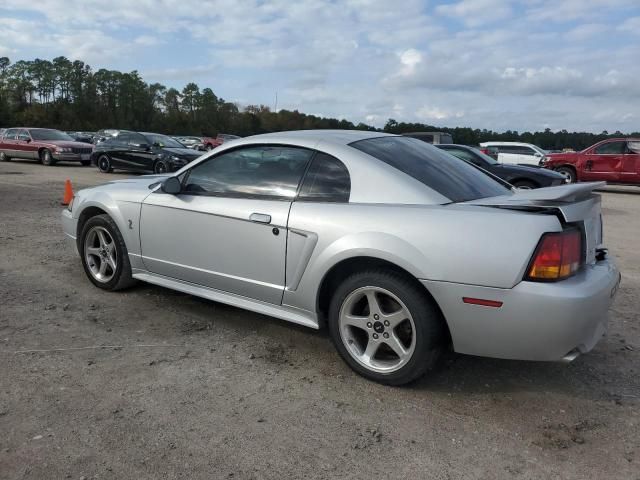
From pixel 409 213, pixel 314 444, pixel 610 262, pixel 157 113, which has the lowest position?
pixel 314 444

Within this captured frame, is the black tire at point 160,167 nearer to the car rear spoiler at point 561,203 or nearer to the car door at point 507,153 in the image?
the car rear spoiler at point 561,203

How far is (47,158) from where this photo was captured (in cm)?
2064

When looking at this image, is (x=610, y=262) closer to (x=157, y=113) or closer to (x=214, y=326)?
(x=214, y=326)

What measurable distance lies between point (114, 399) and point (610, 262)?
3.02 meters

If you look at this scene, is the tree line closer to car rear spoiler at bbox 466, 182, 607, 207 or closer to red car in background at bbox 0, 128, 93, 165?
red car in background at bbox 0, 128, 93, 165

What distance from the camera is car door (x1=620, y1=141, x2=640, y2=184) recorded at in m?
16.2

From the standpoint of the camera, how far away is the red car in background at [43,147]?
20.4 meters

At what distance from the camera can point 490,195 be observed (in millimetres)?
3494

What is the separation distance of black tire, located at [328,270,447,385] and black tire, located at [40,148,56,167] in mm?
20727

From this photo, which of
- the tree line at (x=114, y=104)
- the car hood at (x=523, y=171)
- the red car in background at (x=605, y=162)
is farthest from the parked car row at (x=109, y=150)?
the tree line at (x=114, y=104)

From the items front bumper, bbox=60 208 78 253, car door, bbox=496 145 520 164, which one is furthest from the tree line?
front bumper, bbox=60 208 78 253

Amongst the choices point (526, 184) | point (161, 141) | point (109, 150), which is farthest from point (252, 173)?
point (109, 150)

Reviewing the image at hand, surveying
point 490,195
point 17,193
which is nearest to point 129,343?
point 490,195

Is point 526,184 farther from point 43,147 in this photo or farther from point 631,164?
point 43,147
